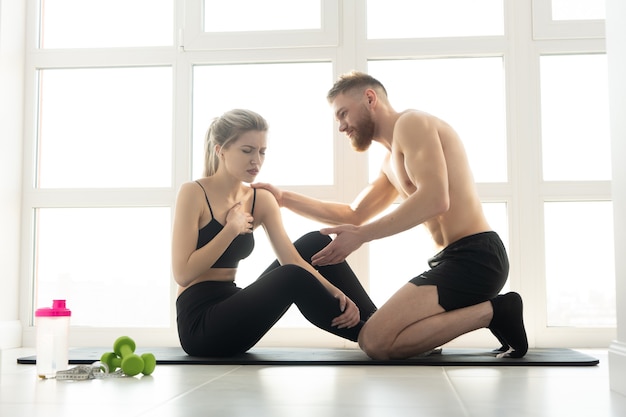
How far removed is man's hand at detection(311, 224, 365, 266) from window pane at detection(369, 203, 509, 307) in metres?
0.86

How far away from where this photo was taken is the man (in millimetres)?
2562

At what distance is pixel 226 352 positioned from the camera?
2613mm

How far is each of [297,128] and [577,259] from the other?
1.46 meters

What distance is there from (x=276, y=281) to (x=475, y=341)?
1290mm

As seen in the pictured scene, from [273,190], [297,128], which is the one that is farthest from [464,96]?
[273,190]

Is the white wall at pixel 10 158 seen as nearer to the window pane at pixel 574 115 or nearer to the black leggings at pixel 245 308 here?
the black leggings at pixel 245 308

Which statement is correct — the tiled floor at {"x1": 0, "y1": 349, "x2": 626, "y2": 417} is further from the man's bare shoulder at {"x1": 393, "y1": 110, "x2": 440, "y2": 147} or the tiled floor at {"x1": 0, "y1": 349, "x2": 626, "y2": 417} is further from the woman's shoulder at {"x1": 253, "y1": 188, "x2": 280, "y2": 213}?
the man's bare shoulder at {"x1": 393, "y1": 110, "x2": 440, "y2": 147}

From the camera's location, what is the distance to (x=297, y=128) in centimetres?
366

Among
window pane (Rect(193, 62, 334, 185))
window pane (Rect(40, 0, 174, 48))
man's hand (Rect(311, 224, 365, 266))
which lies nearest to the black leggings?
man's hand (Rect(311, 224, 365, 266))

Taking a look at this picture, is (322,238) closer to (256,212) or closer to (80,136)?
(256,212)

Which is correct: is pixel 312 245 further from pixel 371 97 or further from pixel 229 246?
pixel 371 97

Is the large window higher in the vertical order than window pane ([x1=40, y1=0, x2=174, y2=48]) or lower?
lower

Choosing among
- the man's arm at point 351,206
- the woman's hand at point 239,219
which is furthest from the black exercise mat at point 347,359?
the man's arm at point 351,206

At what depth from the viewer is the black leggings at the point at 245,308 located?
8.16 ft
